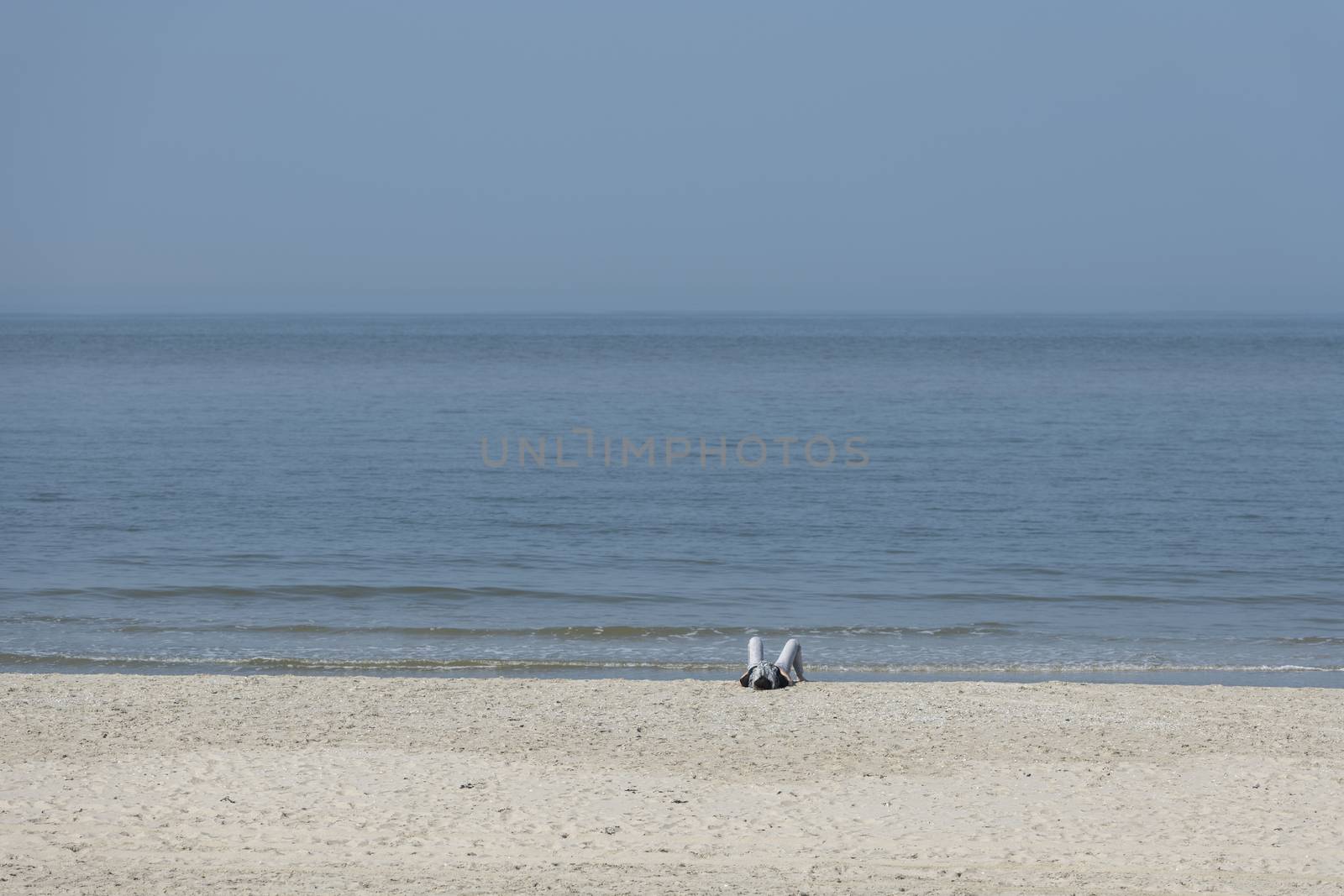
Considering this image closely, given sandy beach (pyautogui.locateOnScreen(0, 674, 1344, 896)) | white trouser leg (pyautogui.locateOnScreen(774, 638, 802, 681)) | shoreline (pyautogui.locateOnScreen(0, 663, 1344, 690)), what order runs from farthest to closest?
shoreline (pyautogui.locateOnScreen(0, 663, 1344, 690)) → white trouser leg (pyautogui.locateOnScreen(774, 638, 802, 681)) → sandy beach (pyautogui.locateOnScreen(0, 674, 1344, 896))

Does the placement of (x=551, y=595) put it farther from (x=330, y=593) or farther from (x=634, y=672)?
(x=634, y=672)

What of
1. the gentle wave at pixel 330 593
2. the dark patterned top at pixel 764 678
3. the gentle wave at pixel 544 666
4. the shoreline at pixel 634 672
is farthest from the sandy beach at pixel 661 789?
the gentle wave at pixel 330 593

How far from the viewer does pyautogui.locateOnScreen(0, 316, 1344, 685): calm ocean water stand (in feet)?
47.6

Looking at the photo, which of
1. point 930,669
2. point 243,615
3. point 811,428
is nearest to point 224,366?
point 811,428

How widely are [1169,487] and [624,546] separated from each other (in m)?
13.2

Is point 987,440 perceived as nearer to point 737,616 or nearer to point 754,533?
point 754,533

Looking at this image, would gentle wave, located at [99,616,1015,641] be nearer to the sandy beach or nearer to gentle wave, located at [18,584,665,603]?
gentle wave, located at [18,584,665,603]

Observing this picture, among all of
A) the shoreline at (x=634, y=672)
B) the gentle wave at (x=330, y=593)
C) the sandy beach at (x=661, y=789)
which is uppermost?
the sandy beach at (x=661, y=789)

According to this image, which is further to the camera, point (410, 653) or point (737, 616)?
point (737, 616)

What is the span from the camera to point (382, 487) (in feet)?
88.9

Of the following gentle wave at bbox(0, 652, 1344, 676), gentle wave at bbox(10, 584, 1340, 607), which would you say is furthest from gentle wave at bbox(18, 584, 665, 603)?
gentle wave at bbox(0, 652, 1344, 676)

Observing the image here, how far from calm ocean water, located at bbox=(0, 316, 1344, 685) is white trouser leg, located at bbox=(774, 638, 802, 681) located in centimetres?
127

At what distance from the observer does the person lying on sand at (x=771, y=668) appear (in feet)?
37.9

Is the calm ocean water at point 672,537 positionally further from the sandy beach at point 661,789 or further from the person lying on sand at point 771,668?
the sandy beach at point 661,789
